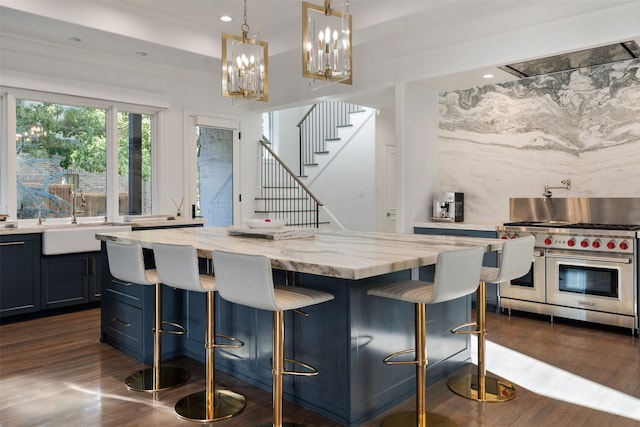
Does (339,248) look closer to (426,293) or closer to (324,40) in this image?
(426,293)

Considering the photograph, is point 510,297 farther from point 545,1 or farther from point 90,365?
point 90,365

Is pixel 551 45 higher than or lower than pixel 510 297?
higher

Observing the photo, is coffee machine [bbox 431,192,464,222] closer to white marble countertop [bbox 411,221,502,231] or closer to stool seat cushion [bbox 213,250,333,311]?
white marble countertop [bbox 411,221,502,231]

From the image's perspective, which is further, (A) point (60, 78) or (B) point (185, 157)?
(B) point (185, 157)

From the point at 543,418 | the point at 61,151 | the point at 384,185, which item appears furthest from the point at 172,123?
the point at 543,418

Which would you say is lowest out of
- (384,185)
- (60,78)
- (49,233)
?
(49,233)

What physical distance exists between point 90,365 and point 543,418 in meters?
2.87

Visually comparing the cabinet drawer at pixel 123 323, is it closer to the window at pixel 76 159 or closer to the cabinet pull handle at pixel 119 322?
the cabinet pull handle at pixel 119 322

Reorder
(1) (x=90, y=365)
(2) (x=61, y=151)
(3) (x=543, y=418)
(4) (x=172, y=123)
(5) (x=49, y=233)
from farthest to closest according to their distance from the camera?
1. (4) (x=172, y=123)
2. (2) (x=61, y=151)
3. (5) (x=49, y=233)
4. (1) (x=90, y=365)
5. (3) (x=543, y=418)

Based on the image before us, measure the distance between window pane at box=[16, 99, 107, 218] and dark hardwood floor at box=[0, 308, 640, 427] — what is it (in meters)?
1.54

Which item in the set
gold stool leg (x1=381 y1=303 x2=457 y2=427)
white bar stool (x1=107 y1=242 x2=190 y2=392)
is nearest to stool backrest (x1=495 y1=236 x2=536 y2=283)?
gold stool leg (x1=381 y1=303 x2=457 y2=427)

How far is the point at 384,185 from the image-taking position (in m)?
7.75

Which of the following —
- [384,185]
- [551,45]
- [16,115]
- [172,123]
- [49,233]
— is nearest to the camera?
[551,45]

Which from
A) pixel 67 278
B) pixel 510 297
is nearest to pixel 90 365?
pixel 67 278
